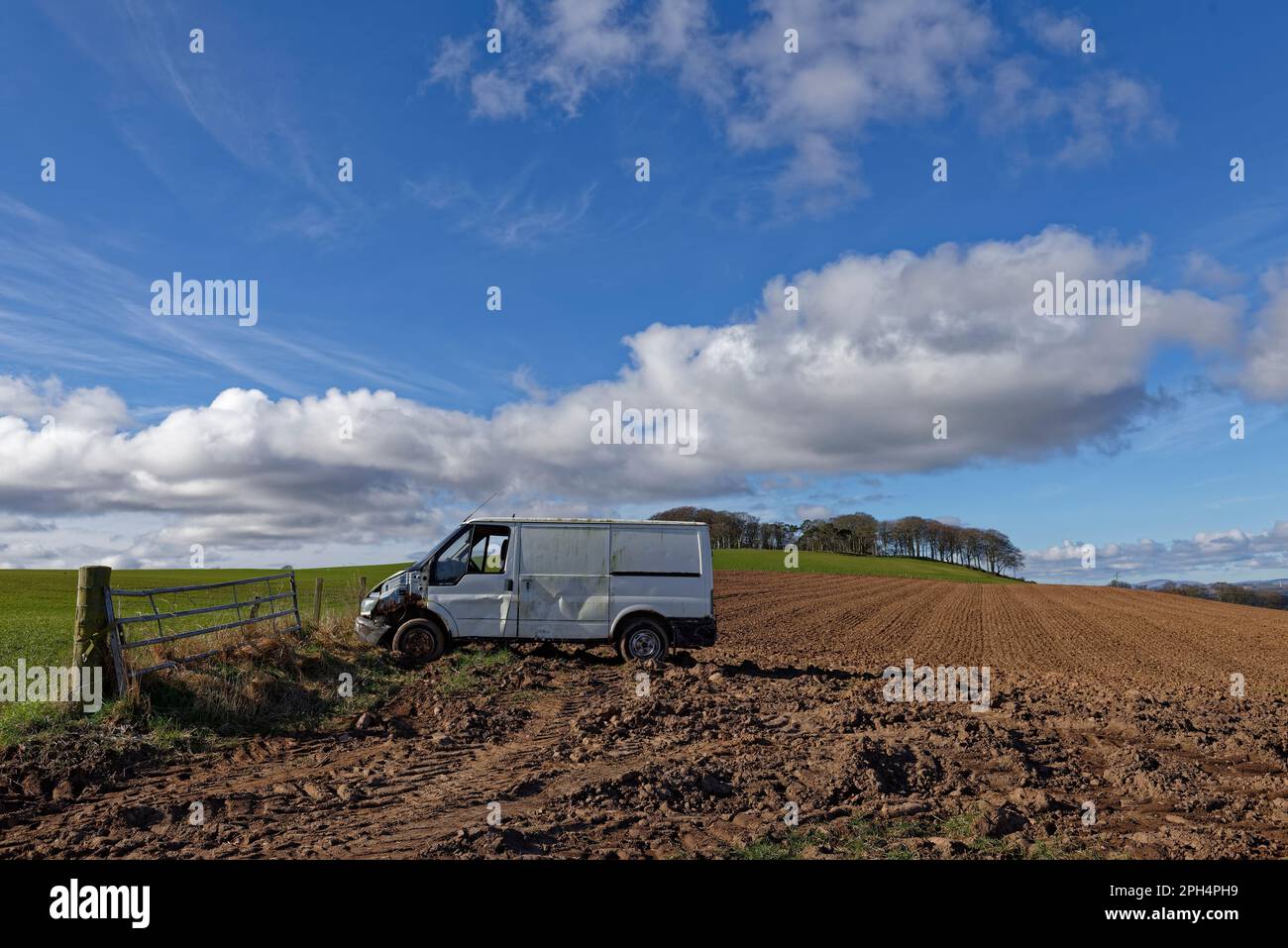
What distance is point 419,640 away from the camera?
545 inches

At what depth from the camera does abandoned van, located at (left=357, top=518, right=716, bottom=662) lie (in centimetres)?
1390

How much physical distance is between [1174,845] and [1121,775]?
182cm

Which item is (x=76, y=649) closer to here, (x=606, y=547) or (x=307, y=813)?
(x=307, y=813)

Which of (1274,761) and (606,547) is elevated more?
(606,547)

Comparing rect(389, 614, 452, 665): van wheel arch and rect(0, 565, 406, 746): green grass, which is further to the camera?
rect(389, 614, 452, 665): van wheel arch

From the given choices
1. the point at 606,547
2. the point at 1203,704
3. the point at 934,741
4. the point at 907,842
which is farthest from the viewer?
the point at 606,547

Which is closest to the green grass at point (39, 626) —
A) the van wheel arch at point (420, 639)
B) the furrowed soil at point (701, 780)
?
the furrowed soil at point (701, 780)

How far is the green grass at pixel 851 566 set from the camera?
275 ft

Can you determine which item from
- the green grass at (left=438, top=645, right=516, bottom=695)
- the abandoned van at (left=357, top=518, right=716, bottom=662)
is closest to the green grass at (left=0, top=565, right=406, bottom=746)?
the abandoned van at (left=357, top=518, right=716, bottom=662)

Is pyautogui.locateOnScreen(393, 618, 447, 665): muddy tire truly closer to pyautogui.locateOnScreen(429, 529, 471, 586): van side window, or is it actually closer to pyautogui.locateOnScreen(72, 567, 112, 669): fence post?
pyautogui.locateOnScreen(429, 529, 471, 586): van side window

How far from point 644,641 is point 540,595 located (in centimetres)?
194

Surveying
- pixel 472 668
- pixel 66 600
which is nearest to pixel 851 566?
pixel 66 600
